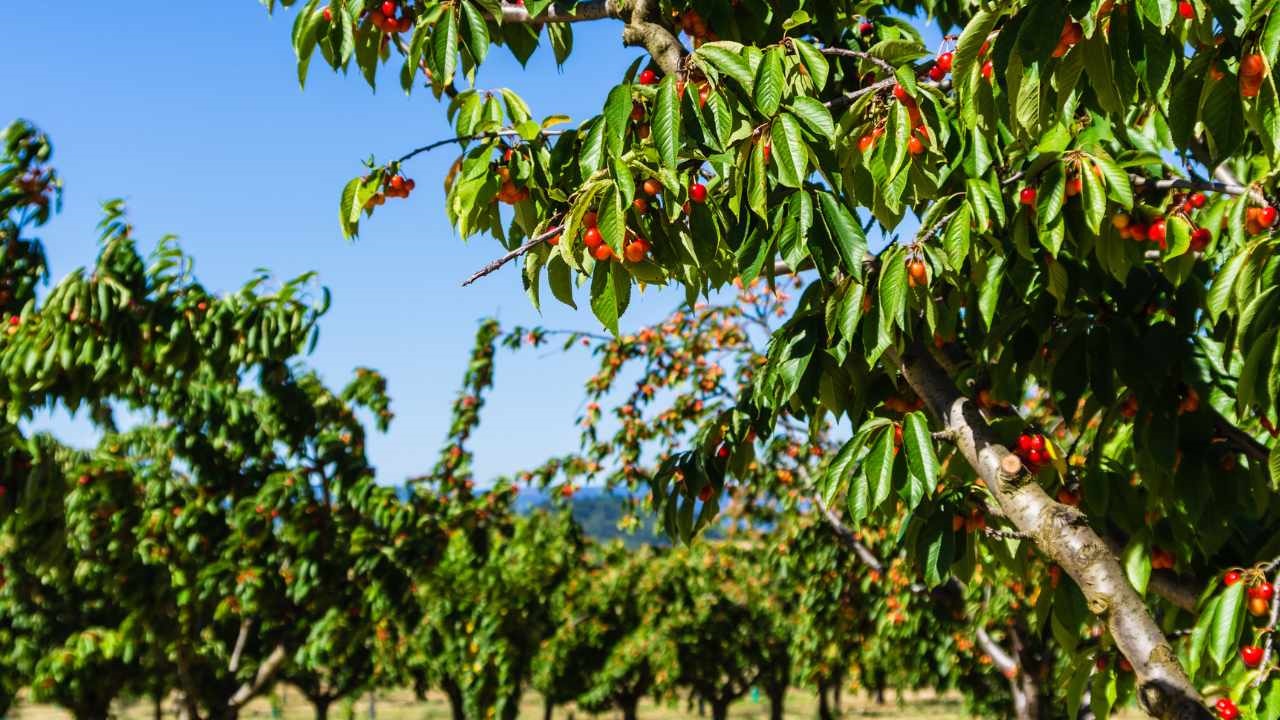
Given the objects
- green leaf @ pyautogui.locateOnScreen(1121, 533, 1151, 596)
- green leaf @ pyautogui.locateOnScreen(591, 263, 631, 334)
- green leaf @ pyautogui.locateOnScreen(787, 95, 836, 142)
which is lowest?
green leaf @ pyautogui.locateOnScreen(1121, 533, 1151, 596)

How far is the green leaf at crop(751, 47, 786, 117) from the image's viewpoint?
188cm

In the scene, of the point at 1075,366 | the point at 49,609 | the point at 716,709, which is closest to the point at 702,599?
the point at 716,709

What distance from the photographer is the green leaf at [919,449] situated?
2129mm

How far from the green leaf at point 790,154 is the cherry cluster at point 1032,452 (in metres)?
1.06

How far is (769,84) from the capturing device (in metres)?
1.91

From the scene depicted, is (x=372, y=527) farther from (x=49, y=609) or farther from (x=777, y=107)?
(x=49, y=609)

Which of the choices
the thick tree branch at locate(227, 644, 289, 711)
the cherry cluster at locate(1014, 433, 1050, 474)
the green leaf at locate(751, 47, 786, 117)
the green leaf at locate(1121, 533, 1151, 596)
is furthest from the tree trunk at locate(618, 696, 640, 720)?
the green leaf at locate(751, 47, 786, 117)

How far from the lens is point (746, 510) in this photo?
350 inches

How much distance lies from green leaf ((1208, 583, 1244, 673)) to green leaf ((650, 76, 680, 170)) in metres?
1.51

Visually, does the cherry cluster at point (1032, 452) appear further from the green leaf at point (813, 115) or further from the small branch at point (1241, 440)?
the green leaf at point (813, 115)

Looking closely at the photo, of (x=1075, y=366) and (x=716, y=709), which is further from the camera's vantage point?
(x=716, y=709)

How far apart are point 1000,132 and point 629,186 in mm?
1135

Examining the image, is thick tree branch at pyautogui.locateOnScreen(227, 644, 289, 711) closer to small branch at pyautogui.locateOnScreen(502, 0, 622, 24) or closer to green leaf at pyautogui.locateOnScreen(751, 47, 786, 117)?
small branch at pyautogui.locateOnScreen(502, 0, 622, 24)

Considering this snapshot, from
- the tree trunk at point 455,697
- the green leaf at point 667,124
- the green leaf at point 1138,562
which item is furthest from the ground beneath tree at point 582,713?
the green leaf at point 667,124
